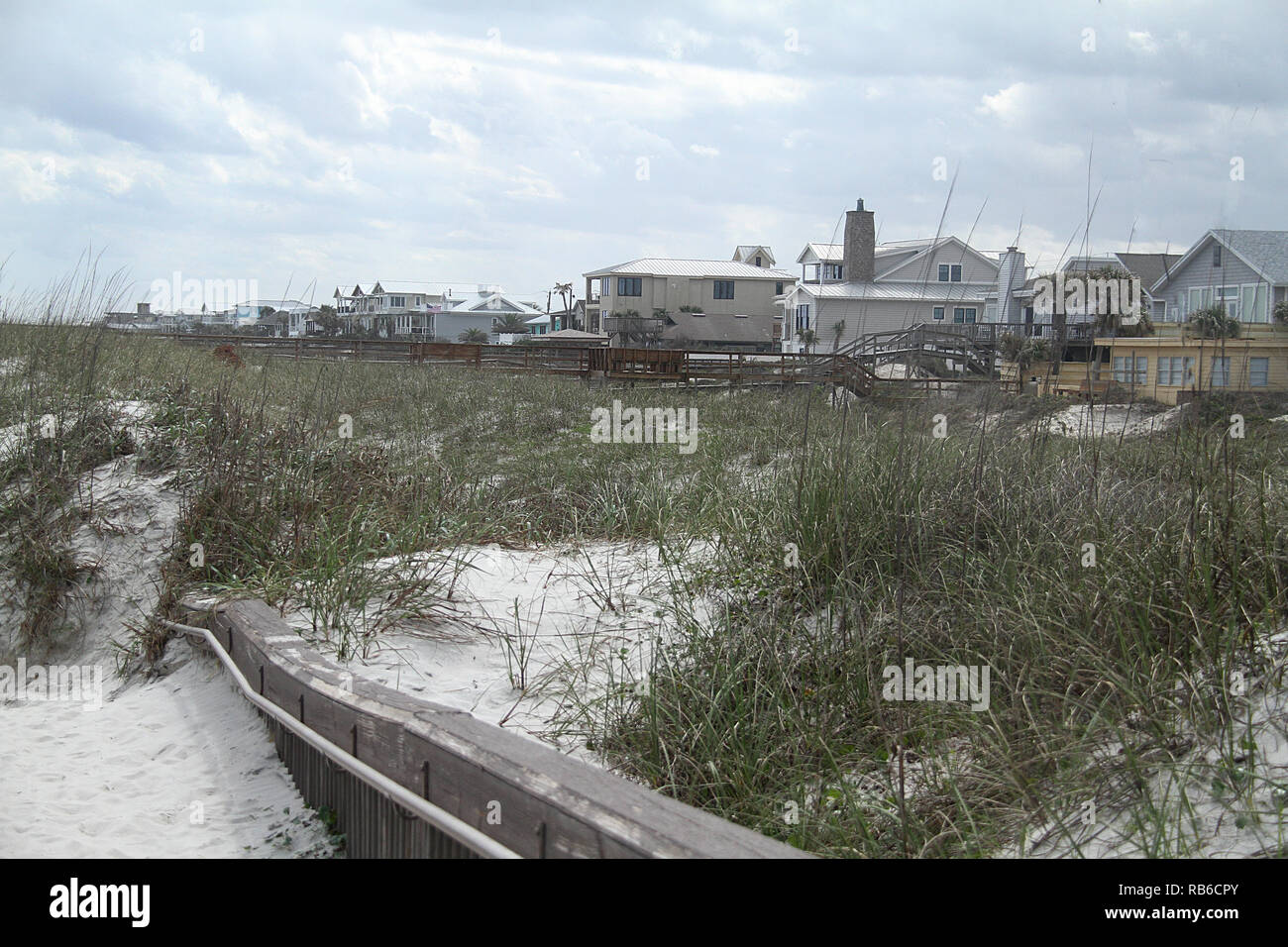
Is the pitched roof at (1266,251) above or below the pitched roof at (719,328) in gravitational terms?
below

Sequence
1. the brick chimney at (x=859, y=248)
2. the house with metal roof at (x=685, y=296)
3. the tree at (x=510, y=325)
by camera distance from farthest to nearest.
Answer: the tree at (x=510, y=325) < the house with metal roof at (x=685, y=296) < the brick chimney at (x=859, y=248)

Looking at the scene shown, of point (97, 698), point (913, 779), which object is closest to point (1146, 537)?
point (913, 779)

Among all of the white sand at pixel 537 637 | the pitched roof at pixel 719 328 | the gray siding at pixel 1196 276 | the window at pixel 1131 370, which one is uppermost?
the pitched roof at pixel 719 328

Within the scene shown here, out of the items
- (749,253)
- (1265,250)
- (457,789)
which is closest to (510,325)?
(749,253)

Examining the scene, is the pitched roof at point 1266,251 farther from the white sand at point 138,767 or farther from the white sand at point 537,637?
the white sand at point 138,767

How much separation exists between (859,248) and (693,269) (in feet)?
52.6

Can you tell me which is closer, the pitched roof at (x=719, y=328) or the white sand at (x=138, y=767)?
the white sand at (x=138, y=767)

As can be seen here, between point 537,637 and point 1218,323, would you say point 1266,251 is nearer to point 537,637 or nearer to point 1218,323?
point 1218,323

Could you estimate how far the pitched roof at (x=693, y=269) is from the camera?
5885cm

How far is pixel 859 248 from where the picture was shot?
45312 mm

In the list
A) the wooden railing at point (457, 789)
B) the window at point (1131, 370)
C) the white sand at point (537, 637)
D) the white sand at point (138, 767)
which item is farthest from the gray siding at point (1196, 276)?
the wooden railing at point (457, 789)

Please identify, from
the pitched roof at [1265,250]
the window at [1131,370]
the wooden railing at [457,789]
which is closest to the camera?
the wooden railing at [457,789]

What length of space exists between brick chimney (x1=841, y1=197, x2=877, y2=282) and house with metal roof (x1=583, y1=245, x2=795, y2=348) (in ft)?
38.3

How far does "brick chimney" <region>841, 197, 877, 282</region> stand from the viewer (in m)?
44.8
